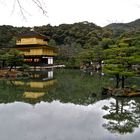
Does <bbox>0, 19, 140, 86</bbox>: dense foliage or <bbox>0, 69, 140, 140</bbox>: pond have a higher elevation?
<bbox>0, 19, 140, 86</bbox>: dense foliage

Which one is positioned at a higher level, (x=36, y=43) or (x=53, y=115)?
(x=36, y=43)

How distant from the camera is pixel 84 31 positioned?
55.1 meters

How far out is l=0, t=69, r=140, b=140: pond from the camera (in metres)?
8.39

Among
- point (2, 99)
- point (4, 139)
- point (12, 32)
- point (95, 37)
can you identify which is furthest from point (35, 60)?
point (4, 139)

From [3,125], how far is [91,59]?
1156 inches

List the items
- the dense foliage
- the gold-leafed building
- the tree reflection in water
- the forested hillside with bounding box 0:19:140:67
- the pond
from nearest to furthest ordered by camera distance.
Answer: the pond
the tree reflection in water
the dense foliage
the forested hillside with bounding box 0:19:140:67
the gold-leafed building

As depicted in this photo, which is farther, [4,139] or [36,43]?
[36,43]

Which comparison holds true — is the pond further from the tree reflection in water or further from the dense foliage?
the dense foliage

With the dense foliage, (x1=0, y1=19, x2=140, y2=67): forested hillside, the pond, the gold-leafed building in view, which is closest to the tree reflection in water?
the pond

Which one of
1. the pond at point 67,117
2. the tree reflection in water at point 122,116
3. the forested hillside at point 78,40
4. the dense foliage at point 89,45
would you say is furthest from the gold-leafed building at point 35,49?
the tree reflection in water at point 122,116

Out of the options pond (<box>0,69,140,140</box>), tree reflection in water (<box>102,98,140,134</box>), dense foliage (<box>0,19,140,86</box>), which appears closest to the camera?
pond (<box>0,69,140,140</box>)

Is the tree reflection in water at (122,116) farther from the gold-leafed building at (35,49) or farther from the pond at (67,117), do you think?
the gold-leafed building at (35,49)

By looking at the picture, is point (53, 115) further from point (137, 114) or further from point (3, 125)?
point (137, 114)

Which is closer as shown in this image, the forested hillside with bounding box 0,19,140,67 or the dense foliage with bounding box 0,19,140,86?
the dense foliage with bounding box 0,19,140,86
